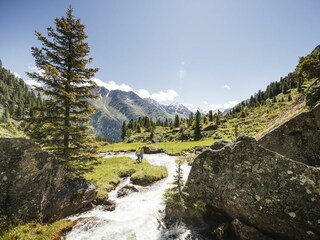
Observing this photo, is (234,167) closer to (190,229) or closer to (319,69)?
(190,229)

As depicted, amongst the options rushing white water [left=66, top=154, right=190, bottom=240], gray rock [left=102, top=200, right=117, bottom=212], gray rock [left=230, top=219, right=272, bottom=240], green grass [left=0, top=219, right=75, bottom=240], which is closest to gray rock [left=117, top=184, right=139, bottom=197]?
rushing white water [left=66, top=154, right=190, bottom=240]

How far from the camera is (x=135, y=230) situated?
12.0 m

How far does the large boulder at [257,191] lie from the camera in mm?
8391

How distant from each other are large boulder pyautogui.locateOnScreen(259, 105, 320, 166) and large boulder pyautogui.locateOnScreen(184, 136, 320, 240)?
3028mm

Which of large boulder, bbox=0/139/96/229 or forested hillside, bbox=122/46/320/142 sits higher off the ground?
forested hillside, bbox=122/46/320/142

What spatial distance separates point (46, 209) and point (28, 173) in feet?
9.02

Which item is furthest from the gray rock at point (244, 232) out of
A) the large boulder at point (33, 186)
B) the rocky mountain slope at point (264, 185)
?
the large boulder at point (33, 186)

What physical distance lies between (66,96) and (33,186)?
24.0 ft

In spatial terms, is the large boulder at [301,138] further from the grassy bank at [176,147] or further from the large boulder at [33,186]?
the grassy bank at [176,147]

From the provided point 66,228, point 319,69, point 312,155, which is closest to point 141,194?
point 66,228

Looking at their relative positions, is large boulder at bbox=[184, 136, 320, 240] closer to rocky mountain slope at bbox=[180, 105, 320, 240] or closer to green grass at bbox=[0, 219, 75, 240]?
rocky mountain slope at bbox=[180, 105, 320, 240]

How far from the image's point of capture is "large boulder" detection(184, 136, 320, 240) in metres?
8.39

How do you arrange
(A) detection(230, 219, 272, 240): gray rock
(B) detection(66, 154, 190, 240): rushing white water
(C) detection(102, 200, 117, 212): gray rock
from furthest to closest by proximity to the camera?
(C) detection(102, 200, 117, 212): gray rock < (B) detection(66, 154, 190, 240): rushing white water < (A) detection(230, 219, 272, 240): gray rock

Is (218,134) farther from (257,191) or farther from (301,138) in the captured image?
(257,191)
